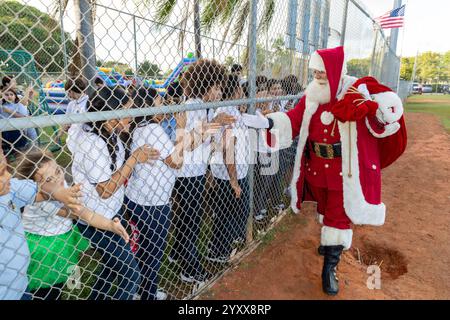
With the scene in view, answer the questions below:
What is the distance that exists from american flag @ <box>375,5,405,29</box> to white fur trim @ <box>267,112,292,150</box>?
10.5 metres

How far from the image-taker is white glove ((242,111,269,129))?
8.44 feet

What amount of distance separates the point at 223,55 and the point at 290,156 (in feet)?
8.20

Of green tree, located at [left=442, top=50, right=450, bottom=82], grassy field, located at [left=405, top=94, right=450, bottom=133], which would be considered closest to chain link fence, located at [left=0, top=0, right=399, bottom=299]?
grassy field, located at [left=405, top=94, right=450, bottom=133]

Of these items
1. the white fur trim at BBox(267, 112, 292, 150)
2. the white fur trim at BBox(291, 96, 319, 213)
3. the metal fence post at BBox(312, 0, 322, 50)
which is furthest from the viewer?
the metal fence post at BBox(312, 0, 322, 50)

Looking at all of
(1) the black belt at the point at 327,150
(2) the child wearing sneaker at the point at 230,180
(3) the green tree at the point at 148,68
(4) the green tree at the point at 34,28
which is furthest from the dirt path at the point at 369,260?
(4) the green tree at the point at 34,28

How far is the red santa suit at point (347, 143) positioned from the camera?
235 cm

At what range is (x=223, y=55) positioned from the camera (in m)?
2.61

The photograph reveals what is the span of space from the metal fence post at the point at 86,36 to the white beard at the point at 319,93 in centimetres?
175

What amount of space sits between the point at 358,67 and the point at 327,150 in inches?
220

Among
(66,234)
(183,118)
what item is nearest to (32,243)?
(66,234)

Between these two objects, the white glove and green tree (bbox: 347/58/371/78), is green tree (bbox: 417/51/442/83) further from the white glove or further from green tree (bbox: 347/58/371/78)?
the white glove

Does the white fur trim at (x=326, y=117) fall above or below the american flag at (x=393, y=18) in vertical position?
below

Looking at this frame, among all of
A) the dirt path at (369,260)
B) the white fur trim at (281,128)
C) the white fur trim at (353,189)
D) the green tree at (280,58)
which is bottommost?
the dirt path at (369,260)

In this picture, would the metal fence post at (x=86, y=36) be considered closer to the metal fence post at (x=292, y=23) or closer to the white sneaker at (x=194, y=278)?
the white sneaker at (x=194, y=278)
